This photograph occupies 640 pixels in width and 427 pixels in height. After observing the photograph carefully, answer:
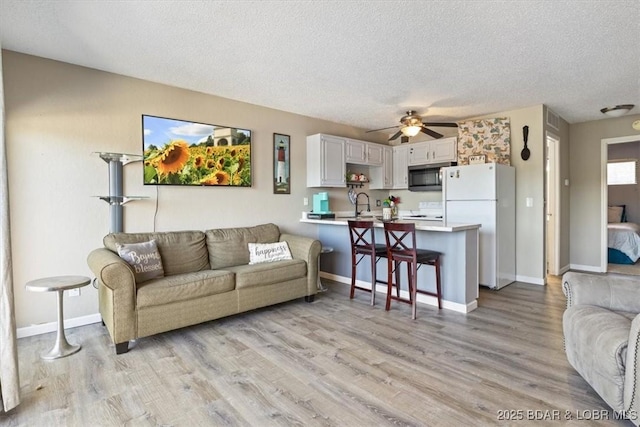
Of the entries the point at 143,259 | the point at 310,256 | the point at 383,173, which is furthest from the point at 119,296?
the point at 383,173

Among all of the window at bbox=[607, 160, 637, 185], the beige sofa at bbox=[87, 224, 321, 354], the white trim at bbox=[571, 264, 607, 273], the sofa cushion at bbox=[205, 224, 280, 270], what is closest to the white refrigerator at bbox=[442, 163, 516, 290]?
the white trim at bbox=[571, 264, 607, 273]

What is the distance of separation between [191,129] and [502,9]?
10.4 feet

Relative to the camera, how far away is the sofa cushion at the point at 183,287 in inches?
106

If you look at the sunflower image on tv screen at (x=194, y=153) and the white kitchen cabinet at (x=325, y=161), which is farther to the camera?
the white kitchen cabinet at (x=325, y=161)

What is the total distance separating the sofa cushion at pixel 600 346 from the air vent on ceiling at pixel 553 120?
355cm

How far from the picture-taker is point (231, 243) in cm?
380

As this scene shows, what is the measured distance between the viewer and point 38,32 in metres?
2.53

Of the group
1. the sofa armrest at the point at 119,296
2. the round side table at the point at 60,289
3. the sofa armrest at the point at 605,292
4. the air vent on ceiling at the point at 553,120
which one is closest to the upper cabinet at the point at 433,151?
the air vent on ceiling at the point at 553,120

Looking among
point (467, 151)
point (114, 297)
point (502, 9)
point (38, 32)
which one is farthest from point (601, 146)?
point (38, 32)

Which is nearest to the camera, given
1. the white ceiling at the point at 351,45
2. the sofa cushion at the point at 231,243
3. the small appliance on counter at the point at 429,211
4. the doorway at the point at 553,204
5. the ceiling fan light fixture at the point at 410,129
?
the white ceiling at the point at 351,45

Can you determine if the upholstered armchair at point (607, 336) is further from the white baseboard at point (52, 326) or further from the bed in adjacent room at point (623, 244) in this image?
the bed in adjacent room at point (623, 244)

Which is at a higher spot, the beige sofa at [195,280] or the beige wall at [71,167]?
the beige wall at [71,167]

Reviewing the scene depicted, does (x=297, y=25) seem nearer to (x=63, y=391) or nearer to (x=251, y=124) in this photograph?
(x=251, y=124)

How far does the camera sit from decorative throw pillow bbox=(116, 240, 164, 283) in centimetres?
289
